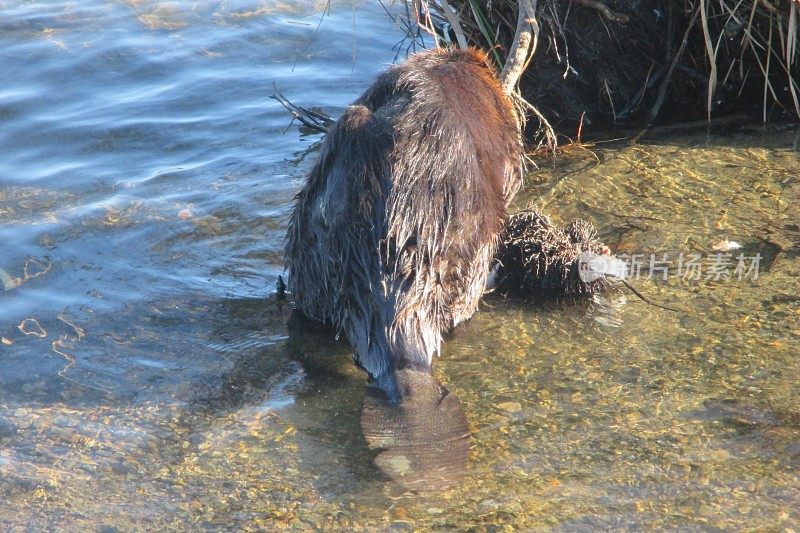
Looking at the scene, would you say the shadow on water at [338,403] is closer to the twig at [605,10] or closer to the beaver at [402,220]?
the beaver at [402,220]

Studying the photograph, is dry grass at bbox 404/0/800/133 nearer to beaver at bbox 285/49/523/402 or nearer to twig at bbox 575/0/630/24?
twig at bbox 575/0/630/24

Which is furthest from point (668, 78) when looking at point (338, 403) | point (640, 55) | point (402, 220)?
point (338, 403)

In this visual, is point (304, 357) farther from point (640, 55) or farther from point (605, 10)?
point (640, 55)

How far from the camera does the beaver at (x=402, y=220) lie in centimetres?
344

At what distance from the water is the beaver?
0.77ft

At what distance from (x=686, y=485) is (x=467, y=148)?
145 centimetres

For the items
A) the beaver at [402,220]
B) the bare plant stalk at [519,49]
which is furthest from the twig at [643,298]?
the bare plant stalk at [519,49]

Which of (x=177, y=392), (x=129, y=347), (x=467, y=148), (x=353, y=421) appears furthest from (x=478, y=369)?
(x=129, y=347)

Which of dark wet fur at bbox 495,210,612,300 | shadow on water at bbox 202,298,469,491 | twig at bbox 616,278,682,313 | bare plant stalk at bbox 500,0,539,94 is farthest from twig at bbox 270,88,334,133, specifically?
twig at bbox 616,278,682,313

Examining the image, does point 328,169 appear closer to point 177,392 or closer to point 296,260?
point 296,260

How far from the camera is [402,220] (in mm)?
3436

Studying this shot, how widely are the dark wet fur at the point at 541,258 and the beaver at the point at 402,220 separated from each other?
0.49 feet

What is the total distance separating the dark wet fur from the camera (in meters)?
3.90

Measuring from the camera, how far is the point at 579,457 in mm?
3037
